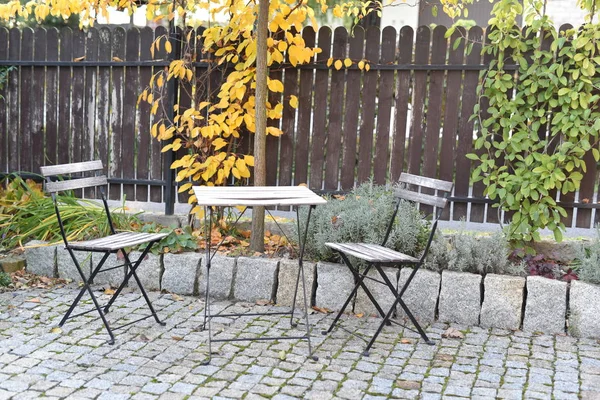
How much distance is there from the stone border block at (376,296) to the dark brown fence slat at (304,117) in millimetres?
1441

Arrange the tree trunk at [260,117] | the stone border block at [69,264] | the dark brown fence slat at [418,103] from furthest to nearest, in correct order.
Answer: the dark brown fence slat at [418,103] → the stone border block at [69,264] → the tree trunk at [260,117]

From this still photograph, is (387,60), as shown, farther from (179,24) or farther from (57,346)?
(57,346)

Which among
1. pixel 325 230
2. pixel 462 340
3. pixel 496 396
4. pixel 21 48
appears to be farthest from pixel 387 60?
pixel 21 48

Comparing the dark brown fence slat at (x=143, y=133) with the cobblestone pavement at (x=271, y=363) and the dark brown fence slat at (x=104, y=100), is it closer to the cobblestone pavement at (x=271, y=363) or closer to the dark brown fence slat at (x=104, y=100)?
the dark brown fence slat at (x=104, y=100)

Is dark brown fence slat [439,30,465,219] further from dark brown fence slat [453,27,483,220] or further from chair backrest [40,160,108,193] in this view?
chair backrest [40,160,108,193]

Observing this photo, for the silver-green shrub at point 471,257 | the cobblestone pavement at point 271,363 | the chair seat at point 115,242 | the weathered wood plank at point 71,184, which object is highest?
the weathered wood plank at point 71,184

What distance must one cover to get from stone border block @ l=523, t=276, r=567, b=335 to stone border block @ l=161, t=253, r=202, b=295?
242 cm

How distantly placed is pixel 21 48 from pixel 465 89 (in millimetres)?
4268

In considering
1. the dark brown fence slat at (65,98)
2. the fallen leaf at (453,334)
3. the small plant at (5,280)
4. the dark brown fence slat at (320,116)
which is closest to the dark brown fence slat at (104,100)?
the dark brown fence slat at (65,98)

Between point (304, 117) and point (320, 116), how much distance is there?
0.14 m

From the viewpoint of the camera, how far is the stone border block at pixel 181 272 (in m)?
5.21

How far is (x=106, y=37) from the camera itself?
6352 mm

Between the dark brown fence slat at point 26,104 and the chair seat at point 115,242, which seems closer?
the chair seat at point 115,242

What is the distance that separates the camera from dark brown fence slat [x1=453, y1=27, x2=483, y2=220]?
552cm
